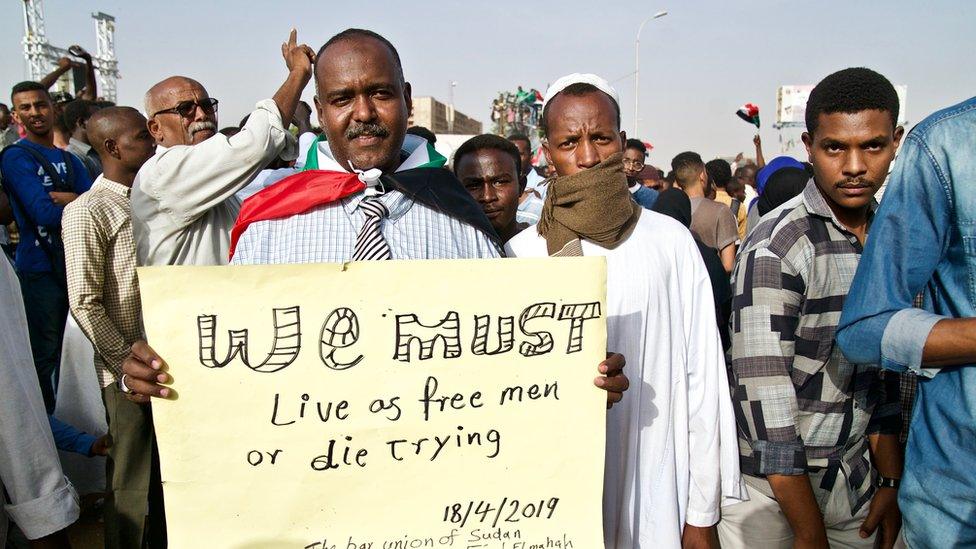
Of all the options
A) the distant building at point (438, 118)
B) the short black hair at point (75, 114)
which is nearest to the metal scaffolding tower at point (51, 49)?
the distant building at point (438, 118)

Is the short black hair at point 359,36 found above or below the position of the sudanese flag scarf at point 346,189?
above

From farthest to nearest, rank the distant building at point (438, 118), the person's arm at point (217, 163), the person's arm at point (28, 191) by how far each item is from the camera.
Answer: the distant building at point (438, 118), the person's arm at point (28, 191), the person's arm at point (217, 163)

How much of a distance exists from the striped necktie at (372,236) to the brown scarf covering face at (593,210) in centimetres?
65

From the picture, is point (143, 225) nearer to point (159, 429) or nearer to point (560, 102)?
point (159, 429)

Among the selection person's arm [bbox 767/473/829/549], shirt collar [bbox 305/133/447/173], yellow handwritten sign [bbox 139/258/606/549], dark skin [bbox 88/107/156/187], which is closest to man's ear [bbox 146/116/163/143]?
dark skin [bbox 88/107/156/187]

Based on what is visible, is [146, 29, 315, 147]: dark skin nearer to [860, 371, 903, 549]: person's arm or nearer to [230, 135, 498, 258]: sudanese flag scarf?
[230, 135, 498, 258]: sudanese flag scarf

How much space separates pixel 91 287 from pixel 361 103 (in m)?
1.73

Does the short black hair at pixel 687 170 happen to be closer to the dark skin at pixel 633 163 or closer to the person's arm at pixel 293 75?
the dark skin at pixel 633 163

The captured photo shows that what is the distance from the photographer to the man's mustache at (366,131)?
1961 millimetres

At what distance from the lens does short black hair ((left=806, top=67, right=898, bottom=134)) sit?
2.27 m

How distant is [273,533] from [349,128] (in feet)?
3.73

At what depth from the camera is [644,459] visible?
7.06 ft

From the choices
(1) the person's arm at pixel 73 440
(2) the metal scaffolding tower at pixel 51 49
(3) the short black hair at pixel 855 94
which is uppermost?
(2) the metal scaffolding tower at pixel 51 49

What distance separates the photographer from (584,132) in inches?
92.6
